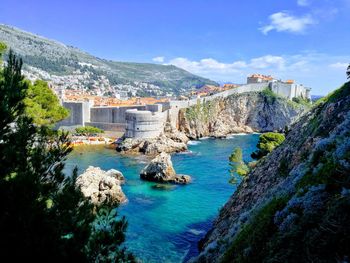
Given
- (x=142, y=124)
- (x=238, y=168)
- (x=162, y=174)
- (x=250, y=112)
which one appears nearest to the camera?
(x=238, y=168)

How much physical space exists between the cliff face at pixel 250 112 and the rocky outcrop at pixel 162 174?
34.9 meters

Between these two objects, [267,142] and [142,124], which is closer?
[267,142]

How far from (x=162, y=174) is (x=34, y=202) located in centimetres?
2301

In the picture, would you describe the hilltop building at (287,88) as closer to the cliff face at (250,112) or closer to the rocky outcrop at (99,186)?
the cliff face at (250,112)

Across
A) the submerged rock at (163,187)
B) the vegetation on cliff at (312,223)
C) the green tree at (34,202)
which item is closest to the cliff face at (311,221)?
the vegetation on cliff at (312,223)

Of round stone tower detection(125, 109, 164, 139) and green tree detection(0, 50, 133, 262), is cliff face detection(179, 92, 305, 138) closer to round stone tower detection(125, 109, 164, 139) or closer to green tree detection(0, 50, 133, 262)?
round stone tower detection(125, 109, 164, 139)

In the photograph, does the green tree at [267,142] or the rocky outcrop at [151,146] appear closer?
the green tree at [267,142]

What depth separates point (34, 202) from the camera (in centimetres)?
591

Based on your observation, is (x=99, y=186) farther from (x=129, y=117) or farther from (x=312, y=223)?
(x=129, y=117)

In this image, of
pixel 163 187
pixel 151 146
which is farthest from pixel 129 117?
pixel 163 187

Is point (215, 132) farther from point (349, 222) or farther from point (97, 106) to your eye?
point (349, 222)

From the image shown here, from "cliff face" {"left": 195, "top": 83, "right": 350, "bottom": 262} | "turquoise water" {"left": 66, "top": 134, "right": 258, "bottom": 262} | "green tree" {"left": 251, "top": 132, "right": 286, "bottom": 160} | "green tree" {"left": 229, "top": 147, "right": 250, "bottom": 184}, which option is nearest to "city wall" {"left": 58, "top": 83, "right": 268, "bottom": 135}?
"turquoise water" {"left": 66, "top": 134, "right": 258, "bottom": 262}

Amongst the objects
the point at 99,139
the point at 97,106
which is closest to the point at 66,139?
the point at 99,139

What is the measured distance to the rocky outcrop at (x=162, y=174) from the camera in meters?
28.6
